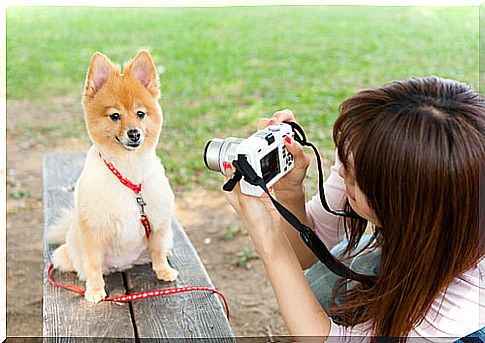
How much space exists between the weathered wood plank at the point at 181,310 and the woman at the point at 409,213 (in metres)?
0.28

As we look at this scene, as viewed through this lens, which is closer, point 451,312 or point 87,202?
point 451,312

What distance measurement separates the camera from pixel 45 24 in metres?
6.90

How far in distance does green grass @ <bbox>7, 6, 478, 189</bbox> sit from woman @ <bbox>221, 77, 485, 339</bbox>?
2346 millimetres

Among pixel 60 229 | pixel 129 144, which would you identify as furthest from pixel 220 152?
pixel 60 229

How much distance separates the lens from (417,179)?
1.14 m

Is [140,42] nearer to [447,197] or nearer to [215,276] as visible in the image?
[215,276]

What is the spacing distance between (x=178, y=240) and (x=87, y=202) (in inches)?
16.9

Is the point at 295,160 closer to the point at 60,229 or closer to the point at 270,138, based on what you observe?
the point at 270,138

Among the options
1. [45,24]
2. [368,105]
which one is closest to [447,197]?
[368,105]

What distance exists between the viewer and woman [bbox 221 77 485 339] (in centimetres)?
113

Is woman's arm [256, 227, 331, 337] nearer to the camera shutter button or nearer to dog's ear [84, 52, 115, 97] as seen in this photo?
the camera shutter button

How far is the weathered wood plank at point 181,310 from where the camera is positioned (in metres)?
1.51

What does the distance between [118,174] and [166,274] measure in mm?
303

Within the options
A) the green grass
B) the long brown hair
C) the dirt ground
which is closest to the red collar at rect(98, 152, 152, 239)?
the long brown hair
